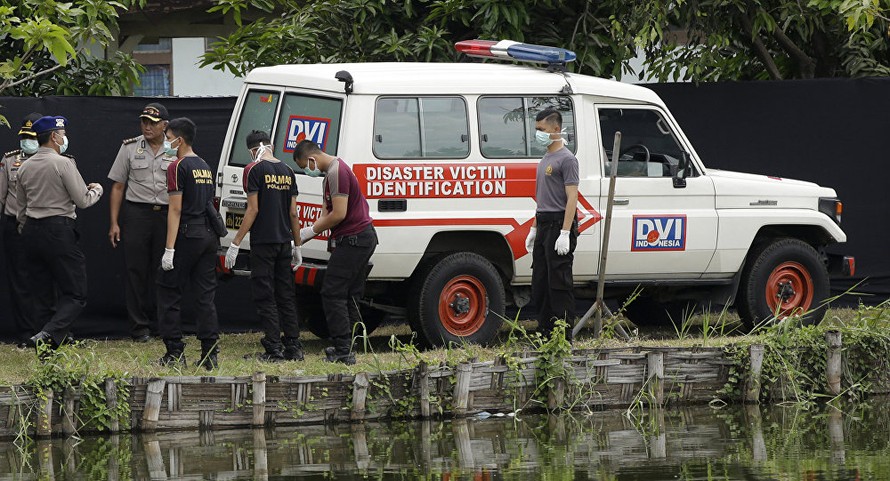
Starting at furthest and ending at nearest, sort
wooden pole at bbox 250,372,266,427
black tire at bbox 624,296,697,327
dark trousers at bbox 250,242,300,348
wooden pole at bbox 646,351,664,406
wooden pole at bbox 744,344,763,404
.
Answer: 1. black tire at bbox 624,296,697,327
2. dark trousers at bbox 250,242,300,348
3. wooden pole at bbox 744,344,763,404
4. wooden pole at bbox 646,351,664,406
5. wooden pole at bbox 250,372,266,427

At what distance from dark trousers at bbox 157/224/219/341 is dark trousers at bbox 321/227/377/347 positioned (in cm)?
81

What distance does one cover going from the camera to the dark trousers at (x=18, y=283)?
1234 cm

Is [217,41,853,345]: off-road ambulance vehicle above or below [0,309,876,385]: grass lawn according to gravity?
above

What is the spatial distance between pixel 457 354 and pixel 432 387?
778 mm

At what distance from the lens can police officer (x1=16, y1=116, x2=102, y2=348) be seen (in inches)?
456

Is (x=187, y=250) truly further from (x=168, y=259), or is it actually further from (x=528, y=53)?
(x=528, y=53)

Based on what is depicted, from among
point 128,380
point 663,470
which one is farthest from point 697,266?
point 128,380

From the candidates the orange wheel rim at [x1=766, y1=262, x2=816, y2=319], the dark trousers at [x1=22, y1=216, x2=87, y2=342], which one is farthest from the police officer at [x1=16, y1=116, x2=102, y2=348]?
the orange wheel rim at [x1=766, y1=262, x2=816, y2=319]

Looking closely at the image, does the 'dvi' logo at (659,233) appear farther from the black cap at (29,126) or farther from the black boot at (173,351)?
the black cap at (29,126)

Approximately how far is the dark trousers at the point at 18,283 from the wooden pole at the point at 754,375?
574cm

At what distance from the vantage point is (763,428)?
955 cm

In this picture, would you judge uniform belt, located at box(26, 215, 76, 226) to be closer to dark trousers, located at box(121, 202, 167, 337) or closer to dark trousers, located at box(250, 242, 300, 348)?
dark trousers, located at box(121, 202, 167, 337)

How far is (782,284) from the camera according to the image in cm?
1232

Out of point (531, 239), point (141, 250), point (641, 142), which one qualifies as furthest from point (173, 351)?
point (641, 142)
